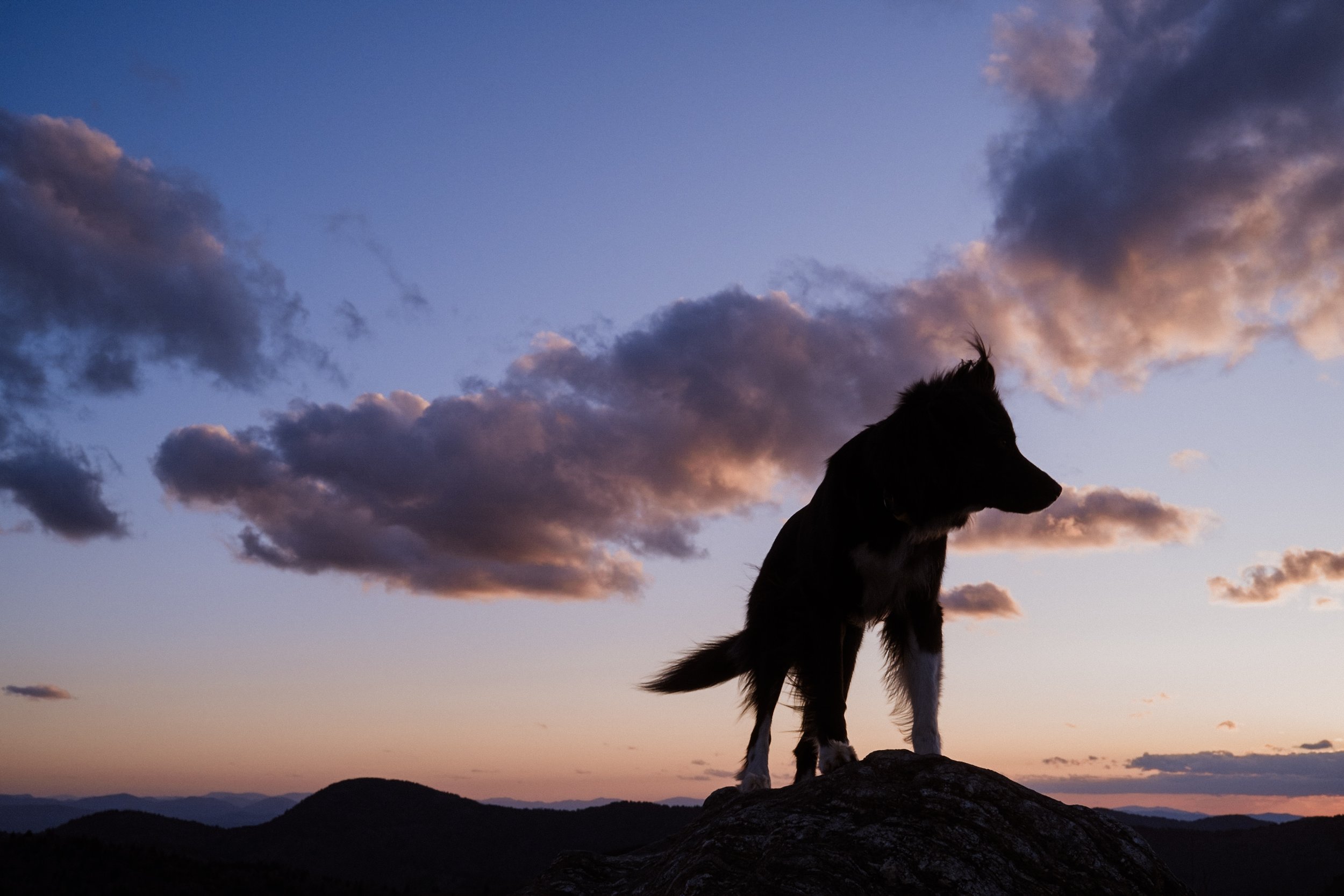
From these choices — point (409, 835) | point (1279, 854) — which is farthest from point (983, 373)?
point (409, 835)

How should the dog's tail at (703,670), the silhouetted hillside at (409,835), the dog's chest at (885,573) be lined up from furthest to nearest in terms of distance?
the silhouetted hillside at (409,835) → the dog's tail at (703,670) → the dog's chest at (885,573)

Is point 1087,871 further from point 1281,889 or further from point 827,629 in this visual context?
point 1281,889

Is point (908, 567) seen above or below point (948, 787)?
above

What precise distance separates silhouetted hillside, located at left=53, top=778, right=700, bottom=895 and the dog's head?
6939 cm

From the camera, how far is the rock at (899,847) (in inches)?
167

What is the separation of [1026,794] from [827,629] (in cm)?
184

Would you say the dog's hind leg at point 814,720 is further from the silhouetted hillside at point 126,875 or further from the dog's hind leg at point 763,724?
the silhouetted hillside at point 126,875

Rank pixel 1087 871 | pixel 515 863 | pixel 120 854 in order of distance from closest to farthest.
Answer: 1. pixel 1087 871
2. pixel 120 854
3. pixel 515 863

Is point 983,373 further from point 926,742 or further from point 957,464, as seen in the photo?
point 926,742

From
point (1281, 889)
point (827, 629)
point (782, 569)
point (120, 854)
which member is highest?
point (782, 569)

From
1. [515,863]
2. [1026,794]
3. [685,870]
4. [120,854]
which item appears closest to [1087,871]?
[1026,794]

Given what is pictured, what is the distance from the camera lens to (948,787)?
4980 millimetres

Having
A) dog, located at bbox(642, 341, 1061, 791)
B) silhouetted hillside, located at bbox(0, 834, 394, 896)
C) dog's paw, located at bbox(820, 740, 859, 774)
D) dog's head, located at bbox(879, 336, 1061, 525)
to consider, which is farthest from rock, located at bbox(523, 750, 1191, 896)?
silhouetted hillside, located at bbox(0, 834, 394, 896)

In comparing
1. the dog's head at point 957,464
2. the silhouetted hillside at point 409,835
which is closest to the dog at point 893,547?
the dog's head at point 957,464
